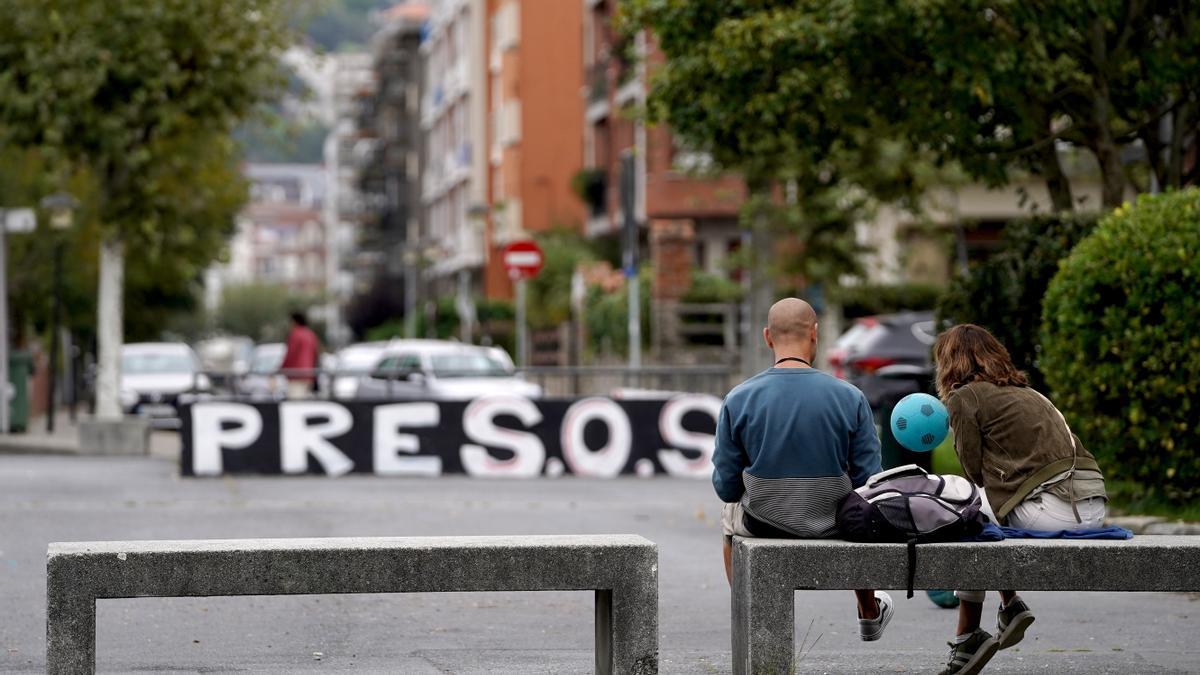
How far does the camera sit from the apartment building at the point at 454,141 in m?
68.6

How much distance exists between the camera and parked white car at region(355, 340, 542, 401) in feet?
71.5

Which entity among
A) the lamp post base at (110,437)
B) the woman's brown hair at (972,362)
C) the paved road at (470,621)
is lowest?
the lamp post base at (110,437)

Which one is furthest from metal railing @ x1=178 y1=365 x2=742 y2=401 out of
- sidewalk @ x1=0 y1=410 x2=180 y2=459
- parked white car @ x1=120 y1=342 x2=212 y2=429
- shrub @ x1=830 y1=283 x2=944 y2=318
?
shrub @ x1=830 y1=283 x2=944 y2=318

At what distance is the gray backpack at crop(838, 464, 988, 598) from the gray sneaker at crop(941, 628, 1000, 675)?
0.49 metres

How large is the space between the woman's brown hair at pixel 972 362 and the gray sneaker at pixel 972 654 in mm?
933

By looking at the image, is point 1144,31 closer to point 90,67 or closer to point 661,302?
point 90,67

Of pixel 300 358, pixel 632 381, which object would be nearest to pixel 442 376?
pixel 300 358

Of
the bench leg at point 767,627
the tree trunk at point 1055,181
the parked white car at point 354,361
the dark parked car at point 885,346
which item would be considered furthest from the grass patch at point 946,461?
the parked white car at point 354,361

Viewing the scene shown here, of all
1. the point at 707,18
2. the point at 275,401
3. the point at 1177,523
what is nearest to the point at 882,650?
the point at 1177,523

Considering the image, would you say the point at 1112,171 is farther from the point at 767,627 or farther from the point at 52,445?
the point at 52,445

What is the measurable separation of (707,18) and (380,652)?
8.58 m

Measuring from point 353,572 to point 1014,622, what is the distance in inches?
93.9

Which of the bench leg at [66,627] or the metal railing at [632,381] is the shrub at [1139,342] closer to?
the bench leg at [66,627]

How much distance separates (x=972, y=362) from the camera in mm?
7414
